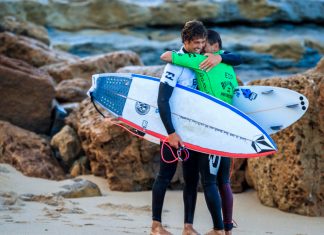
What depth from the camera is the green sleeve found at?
4.09 m

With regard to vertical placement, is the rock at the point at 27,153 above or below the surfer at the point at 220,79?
below

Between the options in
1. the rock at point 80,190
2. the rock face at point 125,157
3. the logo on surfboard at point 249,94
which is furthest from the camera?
the rock face at point 125,157

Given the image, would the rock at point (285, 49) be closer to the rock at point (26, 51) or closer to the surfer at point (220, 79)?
the rock at point (26, 51)

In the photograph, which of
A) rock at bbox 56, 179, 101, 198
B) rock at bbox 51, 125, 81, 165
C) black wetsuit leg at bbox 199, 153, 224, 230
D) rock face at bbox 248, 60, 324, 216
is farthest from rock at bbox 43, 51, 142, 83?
black wetsuit leg at bbox 199, 153, 224, 230

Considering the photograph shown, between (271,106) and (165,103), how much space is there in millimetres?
878

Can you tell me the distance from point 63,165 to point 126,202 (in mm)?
1736

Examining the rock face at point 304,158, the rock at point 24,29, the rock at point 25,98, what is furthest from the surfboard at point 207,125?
the rock at point 24,29

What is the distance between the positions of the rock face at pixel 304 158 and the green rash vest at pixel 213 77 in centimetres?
155

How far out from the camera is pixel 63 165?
24.8ft

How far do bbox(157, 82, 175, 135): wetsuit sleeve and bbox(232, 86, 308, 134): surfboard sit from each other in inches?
24.3

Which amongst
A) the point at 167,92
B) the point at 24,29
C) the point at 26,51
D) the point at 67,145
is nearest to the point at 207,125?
the point at 167,92

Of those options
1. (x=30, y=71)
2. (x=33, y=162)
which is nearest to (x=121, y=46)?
(x=30, y=71)

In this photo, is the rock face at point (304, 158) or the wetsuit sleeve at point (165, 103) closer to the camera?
Answer: the wetsuit sleeve at point (165, 103)

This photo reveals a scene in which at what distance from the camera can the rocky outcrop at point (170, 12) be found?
20594mm
